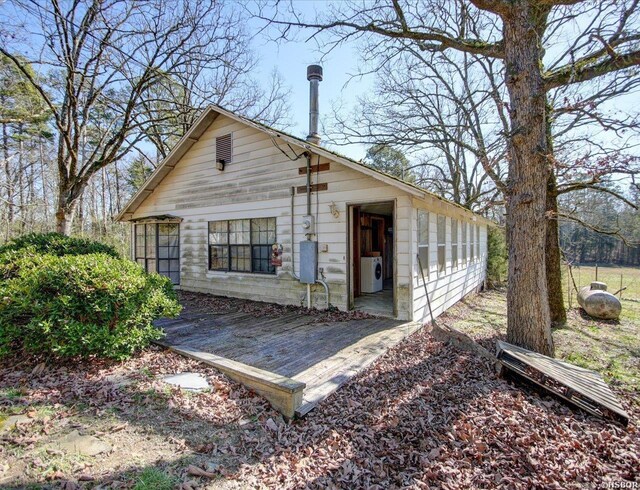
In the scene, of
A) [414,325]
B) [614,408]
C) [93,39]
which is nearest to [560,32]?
[414,325]

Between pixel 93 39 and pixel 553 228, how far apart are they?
1328 cm

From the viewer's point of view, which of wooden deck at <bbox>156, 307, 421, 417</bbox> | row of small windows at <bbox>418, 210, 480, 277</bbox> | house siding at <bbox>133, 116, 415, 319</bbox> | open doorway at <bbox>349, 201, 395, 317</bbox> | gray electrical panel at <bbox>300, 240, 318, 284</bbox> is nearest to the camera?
wooden deck at <bbox>156, 307, 421, 417</bbox>

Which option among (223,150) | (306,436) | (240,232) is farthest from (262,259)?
(306,436)

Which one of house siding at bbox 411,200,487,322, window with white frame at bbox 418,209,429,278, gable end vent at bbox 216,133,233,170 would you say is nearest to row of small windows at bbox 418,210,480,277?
window with white frame at bbox 418,209,429,278

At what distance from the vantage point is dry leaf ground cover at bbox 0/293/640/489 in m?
2.27

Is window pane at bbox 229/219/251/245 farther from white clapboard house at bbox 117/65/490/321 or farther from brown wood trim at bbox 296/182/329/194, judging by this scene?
brown wood trim at bbox 296/182/329/194

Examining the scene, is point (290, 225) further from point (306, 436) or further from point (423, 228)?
point (306, 436)

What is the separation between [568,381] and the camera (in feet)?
11.0

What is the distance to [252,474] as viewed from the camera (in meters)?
2.35

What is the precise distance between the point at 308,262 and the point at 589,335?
19.3 feet

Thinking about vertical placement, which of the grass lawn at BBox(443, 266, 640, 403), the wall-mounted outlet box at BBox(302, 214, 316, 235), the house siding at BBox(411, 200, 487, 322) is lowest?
the grass lawn at BBox(443, 266, 640, 403)

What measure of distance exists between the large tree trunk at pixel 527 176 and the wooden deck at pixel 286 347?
177 centimetres

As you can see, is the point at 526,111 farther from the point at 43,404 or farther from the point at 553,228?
the point at 43,404

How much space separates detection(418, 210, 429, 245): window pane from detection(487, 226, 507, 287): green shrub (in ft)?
32.4
